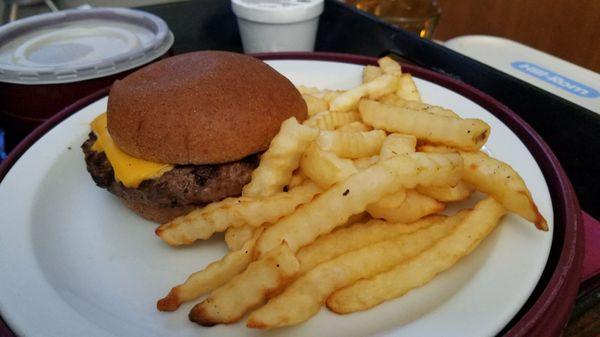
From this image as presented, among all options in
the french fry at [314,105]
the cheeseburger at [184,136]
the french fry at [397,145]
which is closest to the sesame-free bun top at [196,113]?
the cheeseburger at [184,136]

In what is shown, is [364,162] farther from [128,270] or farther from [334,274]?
[128,270]

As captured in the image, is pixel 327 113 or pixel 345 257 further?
pixel 327 113

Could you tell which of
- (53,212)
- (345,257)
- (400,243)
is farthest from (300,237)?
(53,212)

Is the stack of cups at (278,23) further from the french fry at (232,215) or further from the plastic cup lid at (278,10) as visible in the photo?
the french fry at (232,215)

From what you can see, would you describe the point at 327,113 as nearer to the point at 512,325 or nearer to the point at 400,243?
the point at 400,243

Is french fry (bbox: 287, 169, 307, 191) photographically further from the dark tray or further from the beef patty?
the dark tray

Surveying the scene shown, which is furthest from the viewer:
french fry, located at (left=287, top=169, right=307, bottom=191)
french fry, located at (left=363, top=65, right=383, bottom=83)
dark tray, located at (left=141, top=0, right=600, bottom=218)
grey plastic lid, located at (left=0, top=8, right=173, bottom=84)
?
grey plastic lid, located at (left=0, top=8, right=173, bottom=84)

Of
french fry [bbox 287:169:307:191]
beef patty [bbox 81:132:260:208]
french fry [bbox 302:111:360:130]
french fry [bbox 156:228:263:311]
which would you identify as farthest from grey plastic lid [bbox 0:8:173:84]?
french fry [bbox 156:228:263:311]

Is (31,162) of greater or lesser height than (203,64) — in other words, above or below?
below
